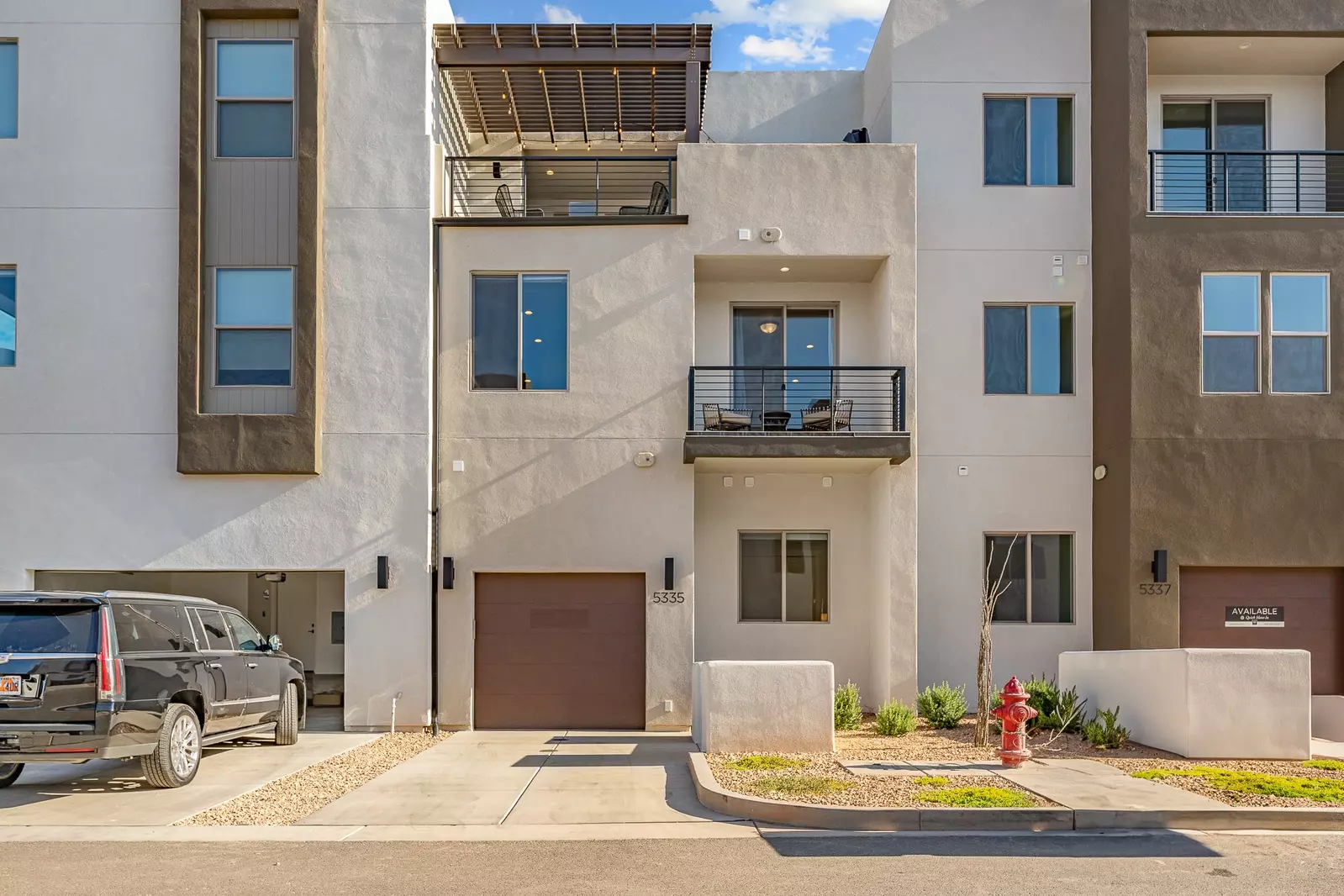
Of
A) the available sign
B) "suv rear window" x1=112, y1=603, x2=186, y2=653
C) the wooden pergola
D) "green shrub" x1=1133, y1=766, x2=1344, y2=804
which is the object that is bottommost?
"green shrub" x1=1133, y1=766, x2=1344, y2=804

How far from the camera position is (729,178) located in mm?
15305

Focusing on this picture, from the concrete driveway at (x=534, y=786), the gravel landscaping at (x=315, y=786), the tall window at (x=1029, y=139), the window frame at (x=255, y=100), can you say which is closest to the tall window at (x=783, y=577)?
the concrete driveway at (x=534, y=786)

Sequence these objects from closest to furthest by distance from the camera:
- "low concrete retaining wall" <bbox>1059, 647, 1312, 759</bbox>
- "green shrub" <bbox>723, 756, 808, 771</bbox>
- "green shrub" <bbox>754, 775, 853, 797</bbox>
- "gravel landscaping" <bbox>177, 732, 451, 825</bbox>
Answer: "gravel landscaping" <bbox>177, 732, 451, 825</bbox> < "green shrub" <bbox>754, 775, 853, 797</bbox> < "green shrub" <bbox>723, 756, 808, 771</bbox> < "low concrete retaining wall" <bbox>1059, 647, 1312, 759</bbox>

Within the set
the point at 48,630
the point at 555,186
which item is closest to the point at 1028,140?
the point at 555,186

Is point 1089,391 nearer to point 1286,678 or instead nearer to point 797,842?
point 1286,678

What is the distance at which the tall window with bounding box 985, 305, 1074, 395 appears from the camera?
53.2ft

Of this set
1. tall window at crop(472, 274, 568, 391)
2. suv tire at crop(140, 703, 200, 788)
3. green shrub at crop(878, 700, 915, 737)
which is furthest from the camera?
tall window at crop(472, 274, 568, 391)

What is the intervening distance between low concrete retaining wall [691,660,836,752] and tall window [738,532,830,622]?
12.7 feet

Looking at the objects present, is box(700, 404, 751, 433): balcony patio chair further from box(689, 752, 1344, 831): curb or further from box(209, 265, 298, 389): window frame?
box(689, 752, 1344, 831): curb

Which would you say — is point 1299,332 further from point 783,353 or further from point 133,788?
point 133,788

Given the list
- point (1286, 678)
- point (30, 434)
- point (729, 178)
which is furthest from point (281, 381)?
point (1286, 678)

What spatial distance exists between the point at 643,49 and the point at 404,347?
17.5 ft

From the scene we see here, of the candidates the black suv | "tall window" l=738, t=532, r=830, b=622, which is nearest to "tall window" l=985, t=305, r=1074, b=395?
"tall window" l=738, t=532, r=830, b=622

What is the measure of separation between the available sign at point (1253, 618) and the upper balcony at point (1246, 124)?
5.68 metres
